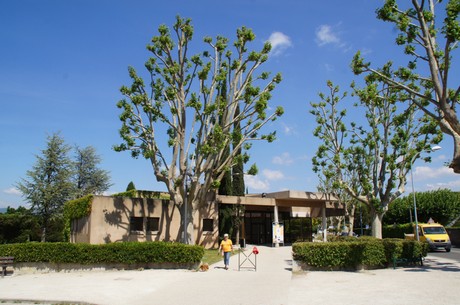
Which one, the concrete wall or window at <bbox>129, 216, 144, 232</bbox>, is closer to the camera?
the concrete wall

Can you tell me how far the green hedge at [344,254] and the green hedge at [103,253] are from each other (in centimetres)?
448

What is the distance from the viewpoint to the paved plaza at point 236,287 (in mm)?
10273

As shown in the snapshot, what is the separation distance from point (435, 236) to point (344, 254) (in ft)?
52.1

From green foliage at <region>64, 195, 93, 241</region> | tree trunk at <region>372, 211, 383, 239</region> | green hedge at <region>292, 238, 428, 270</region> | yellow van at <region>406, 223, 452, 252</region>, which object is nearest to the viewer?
green hedge at <region>292, 238, 428, 270</region>

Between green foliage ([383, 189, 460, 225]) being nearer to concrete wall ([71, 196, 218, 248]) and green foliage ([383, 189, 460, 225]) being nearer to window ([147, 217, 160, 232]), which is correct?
concrete wall ([71, 196, 218, 248])

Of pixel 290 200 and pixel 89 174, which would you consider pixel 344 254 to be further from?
pixel 89 174

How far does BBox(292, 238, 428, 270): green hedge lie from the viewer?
1578 cm

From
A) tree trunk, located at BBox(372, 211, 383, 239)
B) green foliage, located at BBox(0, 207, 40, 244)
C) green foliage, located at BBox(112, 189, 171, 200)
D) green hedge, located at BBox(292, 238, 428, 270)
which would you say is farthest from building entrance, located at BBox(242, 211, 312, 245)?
green foliage, located at BBox(0, 207, 40, 244)

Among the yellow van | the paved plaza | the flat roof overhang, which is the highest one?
the flat roof overhang

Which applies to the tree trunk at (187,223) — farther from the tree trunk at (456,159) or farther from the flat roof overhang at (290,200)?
the tree trunk at (456,159)

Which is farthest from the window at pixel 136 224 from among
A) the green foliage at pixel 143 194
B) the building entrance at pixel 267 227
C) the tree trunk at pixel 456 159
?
the tree trunk at pixel 456 159

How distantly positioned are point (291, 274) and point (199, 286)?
429 centimetres

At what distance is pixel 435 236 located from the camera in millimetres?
27828

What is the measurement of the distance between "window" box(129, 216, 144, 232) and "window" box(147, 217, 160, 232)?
1.64 ft
